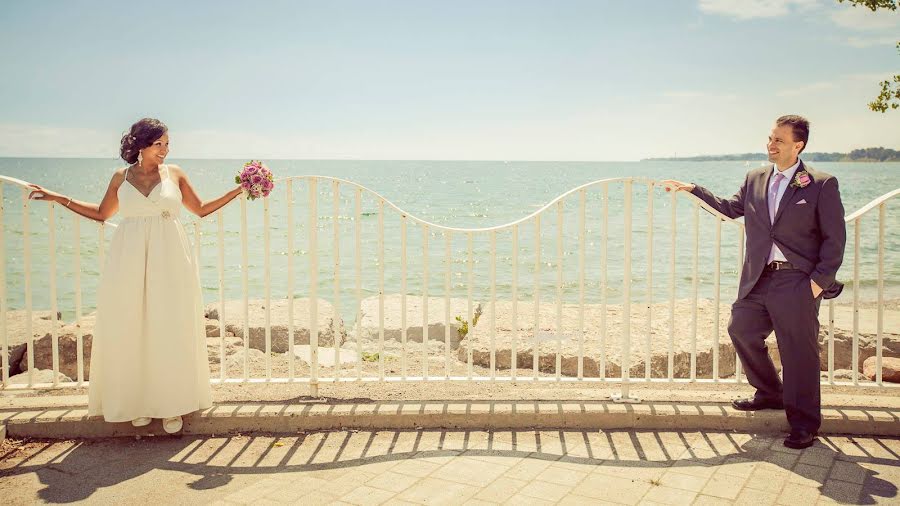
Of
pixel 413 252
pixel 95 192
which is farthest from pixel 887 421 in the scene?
pixel 95 192

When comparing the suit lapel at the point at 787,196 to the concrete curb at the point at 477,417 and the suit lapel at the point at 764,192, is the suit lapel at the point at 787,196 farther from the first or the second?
the concrete curb at the point at 477,417

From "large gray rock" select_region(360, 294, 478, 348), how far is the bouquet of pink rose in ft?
17.2

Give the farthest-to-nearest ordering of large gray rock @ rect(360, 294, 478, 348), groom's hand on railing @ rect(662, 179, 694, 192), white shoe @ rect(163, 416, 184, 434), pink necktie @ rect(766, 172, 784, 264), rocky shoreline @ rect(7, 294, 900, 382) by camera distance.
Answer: large gray rock @ rect(360, 294, 478, 348) → rocky shoreline @ rect(7, 294, 900, 382) → groom's hand on railing @ rect(662, 179, 694, 192) → white shoe @ rect(163, 416, 184, 434) → pink necktie @ rect(766, 172, 784, 264)

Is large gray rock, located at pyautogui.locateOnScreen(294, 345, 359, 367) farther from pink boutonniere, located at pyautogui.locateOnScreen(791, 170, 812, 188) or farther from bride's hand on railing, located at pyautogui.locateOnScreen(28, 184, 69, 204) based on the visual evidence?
pink boutonniere, located at pyautogui.locateOnScreen(791, 170, 812, 188)

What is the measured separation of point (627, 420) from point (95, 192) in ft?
213

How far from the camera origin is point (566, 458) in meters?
4.47

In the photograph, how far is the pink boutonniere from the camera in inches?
178

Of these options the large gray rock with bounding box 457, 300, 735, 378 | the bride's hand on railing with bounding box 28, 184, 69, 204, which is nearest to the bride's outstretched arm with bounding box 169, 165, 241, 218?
the bride's hand on railing with bounding box 28, 184, 69, 204

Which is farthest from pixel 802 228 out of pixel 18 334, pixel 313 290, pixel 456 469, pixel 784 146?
pixel 18 334

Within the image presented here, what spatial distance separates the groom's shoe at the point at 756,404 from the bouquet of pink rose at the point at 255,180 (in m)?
3.44

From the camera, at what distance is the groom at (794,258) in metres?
4.51

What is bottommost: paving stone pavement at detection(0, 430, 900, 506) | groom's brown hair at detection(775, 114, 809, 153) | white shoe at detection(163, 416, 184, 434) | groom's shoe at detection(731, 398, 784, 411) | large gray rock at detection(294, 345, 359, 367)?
large gray rock at detection(294, 345, 359, 367)

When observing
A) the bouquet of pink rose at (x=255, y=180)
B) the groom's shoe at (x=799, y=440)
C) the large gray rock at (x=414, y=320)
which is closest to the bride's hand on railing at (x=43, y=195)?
the bouquet of pink rose at (x=255, y=180)

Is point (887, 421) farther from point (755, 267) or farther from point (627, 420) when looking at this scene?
point (627, 420)
